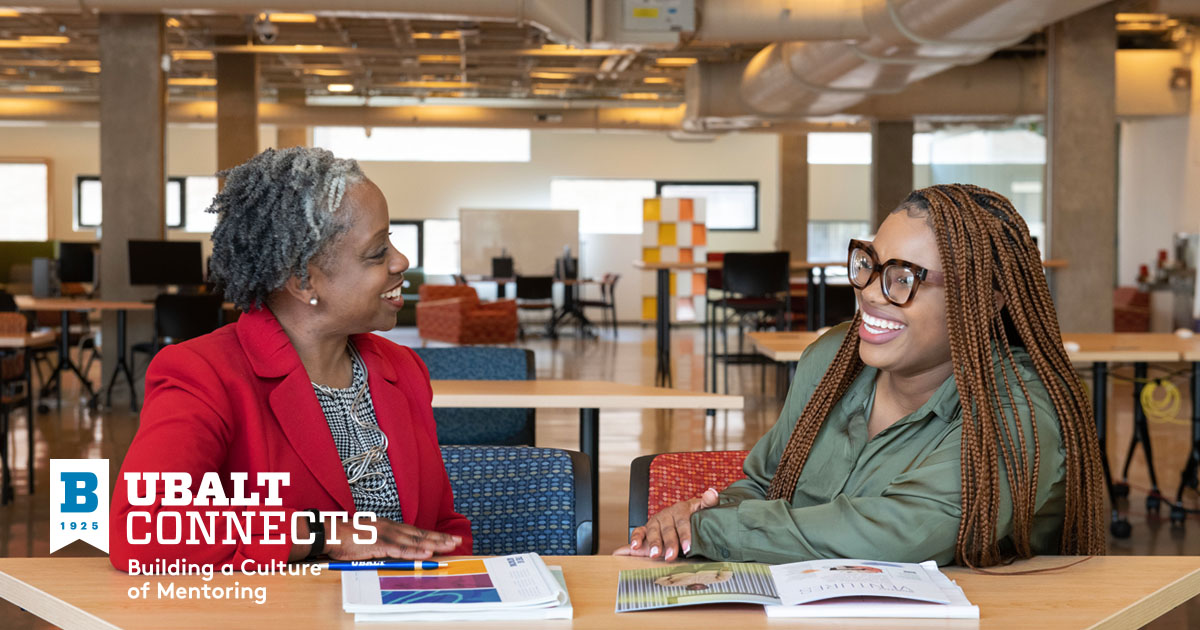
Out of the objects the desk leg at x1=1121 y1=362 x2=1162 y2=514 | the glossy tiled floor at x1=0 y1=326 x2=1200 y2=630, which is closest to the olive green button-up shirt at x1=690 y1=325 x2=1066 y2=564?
the glossy tiled floor at x1=0 y1=326 x2=1200 y2=630

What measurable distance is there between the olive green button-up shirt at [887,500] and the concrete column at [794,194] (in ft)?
43.2

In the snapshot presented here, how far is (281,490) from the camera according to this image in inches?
63.1

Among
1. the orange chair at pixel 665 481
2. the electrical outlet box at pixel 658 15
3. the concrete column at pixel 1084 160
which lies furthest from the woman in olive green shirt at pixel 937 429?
the concrete column at pixel 1084 160

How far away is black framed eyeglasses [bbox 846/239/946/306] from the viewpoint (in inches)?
65.8

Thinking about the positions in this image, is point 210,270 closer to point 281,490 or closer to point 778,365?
point 281,490

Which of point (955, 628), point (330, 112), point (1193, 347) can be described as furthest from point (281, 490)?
point (330, 112)

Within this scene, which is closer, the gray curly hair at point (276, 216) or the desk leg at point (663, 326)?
the gray curly hair at point (276, 216)

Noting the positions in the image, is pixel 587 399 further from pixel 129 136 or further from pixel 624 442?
pixel 129 136

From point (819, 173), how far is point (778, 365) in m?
9.67

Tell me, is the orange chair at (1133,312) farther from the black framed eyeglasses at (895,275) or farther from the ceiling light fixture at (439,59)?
the black framed eyeglasses at (895,275)

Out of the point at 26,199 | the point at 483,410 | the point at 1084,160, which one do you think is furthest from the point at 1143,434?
the point at 26,199

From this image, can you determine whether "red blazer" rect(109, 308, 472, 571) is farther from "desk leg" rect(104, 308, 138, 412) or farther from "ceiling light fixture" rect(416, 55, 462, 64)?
"ceiling light fixture" rect(416, 55, 462, 64)

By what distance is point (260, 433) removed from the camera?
1586mm

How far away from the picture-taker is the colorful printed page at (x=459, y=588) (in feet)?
4.11
